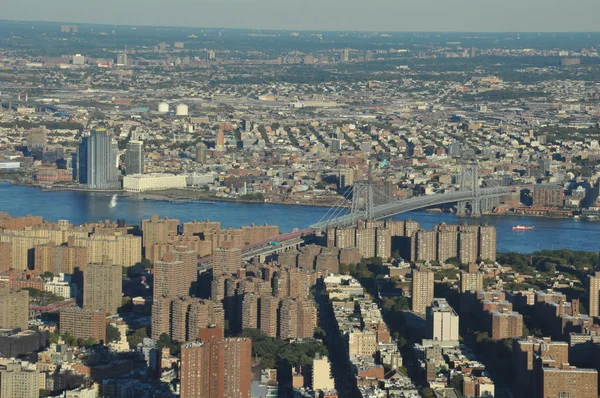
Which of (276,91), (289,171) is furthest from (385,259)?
(276,91)

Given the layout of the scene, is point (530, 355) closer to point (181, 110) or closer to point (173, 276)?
point (173, 276)

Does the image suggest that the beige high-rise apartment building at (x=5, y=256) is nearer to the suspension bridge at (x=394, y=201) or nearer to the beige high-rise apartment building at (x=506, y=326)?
the suspension bridge at (x=394, y=201)

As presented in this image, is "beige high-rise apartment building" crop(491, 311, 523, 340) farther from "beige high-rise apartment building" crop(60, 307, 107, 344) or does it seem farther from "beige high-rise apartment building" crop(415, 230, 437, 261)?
"beige high-rise apartment building" crop(415, 230, 437, 261)

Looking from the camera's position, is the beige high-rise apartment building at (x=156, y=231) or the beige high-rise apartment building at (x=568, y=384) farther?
the beige high-rise apartment building at (x=156, y=231)

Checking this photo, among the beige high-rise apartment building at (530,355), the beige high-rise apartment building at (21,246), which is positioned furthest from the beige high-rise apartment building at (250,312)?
the beige high-rise apartment building at (21,246)

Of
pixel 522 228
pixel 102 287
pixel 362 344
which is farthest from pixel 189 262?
pixel 522 228

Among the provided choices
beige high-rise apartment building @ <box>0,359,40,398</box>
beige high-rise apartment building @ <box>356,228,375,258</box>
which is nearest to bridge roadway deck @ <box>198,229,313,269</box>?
beige high-rise apartment building @ <box>356,228,375,258</box>

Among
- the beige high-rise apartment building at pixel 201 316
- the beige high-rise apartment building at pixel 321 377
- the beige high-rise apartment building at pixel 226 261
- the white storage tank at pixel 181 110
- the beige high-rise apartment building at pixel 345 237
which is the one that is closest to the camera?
the beige high-rise apartment building at pixel 321 377

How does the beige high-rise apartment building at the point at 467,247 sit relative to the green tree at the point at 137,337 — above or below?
above
